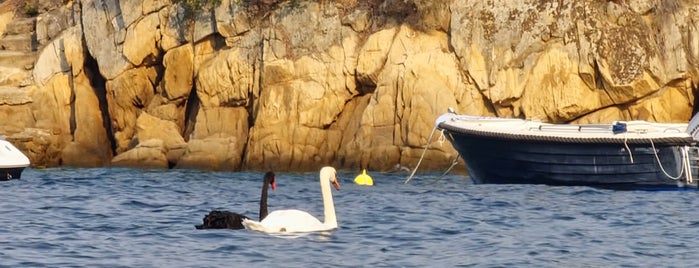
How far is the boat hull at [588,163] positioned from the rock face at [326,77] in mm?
8453

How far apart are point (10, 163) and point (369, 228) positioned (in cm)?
1359

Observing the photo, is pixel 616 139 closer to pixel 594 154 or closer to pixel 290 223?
pixel 594 154

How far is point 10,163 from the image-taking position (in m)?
30.3

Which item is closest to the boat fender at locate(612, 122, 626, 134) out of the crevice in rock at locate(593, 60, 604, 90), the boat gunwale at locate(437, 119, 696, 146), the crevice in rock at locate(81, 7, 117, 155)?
the boat gunwale at locate(437, 119, 696, 146)

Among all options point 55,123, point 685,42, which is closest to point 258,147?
point 55,123

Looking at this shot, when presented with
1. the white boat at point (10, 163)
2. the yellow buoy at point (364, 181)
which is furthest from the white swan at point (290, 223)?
the white boat at point (10, 163)

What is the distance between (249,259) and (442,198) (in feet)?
33.6

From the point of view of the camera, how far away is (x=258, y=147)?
3916 cm

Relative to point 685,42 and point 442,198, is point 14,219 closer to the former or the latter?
point 442,198

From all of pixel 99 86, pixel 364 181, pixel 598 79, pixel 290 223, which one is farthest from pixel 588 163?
pixel 99 86

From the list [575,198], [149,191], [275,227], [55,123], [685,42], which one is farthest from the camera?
[55,123]

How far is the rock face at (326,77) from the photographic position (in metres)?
37.8

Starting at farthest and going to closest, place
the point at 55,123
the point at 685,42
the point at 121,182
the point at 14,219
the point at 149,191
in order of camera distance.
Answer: the point at 55,123, the point at 685,42, the point at 121,182, the point at 149,191, the point at 14,219

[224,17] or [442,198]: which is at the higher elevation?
[224,17]
